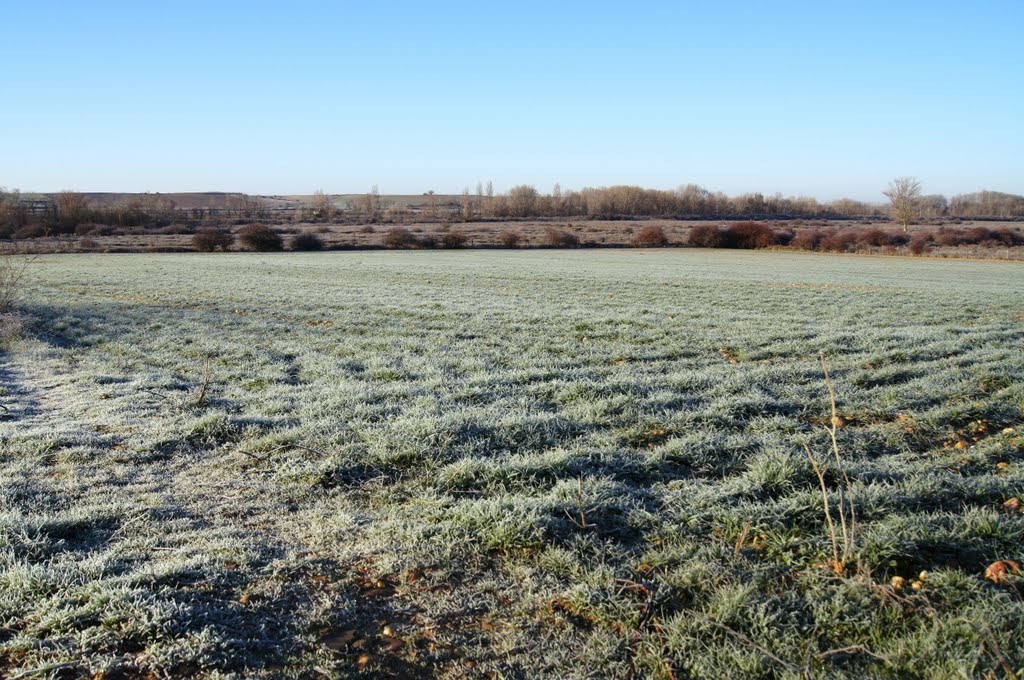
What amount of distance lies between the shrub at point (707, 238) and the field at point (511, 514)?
57149 millimetres

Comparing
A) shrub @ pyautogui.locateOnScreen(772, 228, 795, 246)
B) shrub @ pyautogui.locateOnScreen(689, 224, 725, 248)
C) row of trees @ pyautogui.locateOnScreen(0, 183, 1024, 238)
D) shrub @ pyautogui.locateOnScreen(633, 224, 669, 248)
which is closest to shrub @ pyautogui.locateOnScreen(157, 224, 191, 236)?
row of trees @ pyautogui.locateOnScreen(0, 183, 1024, 238)

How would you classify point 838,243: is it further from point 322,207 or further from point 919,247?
point 322,207

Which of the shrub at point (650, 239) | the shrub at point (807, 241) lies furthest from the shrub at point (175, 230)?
the shrub at point (807, 241)

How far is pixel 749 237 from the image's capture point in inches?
2586

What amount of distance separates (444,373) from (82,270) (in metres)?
31.2

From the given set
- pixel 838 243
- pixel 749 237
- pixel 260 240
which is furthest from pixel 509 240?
pixel 838 243

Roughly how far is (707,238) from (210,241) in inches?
1834

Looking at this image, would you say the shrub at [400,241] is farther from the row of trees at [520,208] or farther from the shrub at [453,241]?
the row of trees at [520,208]

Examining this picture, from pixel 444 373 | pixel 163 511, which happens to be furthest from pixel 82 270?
pixel 163 511

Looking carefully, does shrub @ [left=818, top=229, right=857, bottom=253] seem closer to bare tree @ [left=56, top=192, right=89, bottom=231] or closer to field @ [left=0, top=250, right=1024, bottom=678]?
field @ [left=0, top=250, right=1024, bottom=678]

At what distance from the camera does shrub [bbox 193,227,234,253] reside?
55188mm

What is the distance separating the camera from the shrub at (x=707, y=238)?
65938 millimetres

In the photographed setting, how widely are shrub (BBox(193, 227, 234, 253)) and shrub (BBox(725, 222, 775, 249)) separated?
47.4m

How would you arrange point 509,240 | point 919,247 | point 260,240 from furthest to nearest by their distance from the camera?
1. point 509,240
2. point 260,240
3. point 919,247
